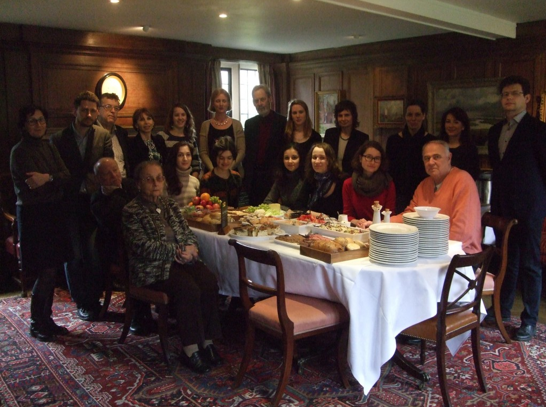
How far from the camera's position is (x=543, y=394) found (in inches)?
111

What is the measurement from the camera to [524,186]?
11.7 feet

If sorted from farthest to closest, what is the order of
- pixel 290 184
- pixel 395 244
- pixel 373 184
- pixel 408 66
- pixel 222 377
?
pixel 408 66, pixel 290 184, pixel 373 184, pixel 222 377, pixel 395 244

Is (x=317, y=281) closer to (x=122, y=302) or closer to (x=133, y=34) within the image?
(x=122, y=302)

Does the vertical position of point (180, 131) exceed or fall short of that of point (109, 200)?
it exceeds it

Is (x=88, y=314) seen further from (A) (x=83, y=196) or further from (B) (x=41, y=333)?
(A) (x=83, y=196)

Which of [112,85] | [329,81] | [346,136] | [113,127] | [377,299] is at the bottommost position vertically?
[377,299]

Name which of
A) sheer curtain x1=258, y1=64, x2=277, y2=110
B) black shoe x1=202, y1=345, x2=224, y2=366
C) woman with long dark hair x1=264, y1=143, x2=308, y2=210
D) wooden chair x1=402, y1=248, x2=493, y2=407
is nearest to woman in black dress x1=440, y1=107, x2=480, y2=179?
woman with long dark hair x1=264, y1=143, x2=308, y2=210

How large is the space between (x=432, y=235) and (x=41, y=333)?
8.63 ft

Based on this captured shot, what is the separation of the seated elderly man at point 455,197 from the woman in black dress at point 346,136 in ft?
4.17

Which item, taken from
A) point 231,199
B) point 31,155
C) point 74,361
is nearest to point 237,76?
point 231,199

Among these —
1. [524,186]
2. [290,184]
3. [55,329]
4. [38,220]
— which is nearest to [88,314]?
[55,329]

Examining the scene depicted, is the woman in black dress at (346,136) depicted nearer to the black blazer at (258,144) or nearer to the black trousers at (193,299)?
the black blazer at (258,144)

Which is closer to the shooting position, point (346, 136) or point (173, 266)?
point (173, 266)

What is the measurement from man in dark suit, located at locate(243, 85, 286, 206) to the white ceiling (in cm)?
88
